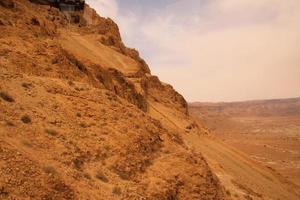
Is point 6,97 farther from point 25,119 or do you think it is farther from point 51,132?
Answer: point 51,132

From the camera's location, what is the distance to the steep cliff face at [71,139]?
1005 centimetres

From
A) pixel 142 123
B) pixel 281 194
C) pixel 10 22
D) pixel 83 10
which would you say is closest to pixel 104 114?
pixel 142 123

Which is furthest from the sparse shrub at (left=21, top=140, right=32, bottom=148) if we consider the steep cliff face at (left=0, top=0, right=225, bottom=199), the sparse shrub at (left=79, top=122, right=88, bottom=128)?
the sparse shrub at (left=79, top=122, right=88, bottom=128)

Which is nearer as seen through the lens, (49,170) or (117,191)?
(49,170)

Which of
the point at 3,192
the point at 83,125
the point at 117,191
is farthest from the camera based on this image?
the point at 83,125

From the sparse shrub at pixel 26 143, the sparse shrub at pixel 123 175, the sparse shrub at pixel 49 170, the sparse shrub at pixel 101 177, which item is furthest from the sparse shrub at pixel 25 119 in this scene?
the sparse shrub at pixel 123 175

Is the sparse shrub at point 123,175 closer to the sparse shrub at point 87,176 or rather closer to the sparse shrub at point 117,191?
the sparse shrub at point 117,191

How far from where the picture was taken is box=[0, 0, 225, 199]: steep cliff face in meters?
10.1

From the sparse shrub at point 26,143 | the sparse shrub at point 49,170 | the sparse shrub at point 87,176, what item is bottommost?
the sparse shrub at point 87,176

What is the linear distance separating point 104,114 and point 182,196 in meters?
3.95

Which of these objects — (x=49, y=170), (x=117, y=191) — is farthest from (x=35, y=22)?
(x=49, y=170)

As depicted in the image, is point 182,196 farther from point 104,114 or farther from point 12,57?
point 12,57

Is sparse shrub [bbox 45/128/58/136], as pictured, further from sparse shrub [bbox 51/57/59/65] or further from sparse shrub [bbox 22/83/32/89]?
sparse shrub [bbox 51/57/59/65]

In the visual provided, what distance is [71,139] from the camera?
12297mm
